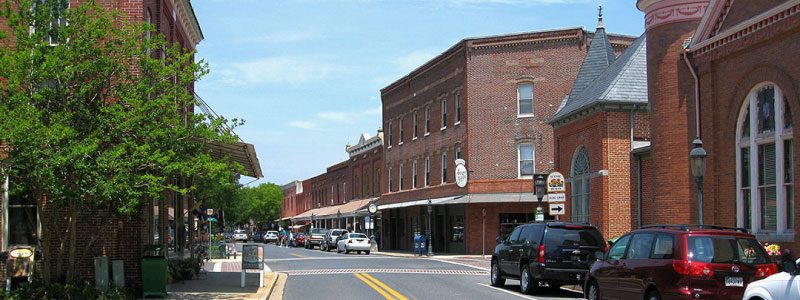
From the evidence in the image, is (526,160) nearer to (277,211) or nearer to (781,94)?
(781,94)

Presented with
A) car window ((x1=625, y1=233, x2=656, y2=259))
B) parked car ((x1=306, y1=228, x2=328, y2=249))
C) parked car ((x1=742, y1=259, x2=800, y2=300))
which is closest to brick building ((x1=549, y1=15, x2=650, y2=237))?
car window ((x1=625, y1=233, x2=656, y2=259))

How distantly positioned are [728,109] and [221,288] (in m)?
12.9

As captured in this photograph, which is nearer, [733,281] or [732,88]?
[733,281]

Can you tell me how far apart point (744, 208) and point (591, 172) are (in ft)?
36.0

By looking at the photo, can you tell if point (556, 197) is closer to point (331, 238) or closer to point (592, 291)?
point (592, 291)

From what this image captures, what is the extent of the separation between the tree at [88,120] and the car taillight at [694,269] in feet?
27.9

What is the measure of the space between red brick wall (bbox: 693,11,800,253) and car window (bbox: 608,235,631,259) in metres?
4.73

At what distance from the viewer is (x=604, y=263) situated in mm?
15992

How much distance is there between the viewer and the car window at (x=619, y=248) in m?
15.5

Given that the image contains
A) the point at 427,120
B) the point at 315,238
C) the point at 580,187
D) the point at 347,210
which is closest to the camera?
the point at 580,187

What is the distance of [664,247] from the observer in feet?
45.9

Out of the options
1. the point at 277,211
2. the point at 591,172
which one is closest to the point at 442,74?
the point at 591,172

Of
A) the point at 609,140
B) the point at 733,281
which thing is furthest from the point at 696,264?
the point at 609,140

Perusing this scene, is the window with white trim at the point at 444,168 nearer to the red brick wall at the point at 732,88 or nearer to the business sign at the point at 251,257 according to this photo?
the red brick wall at the point at 732,88
